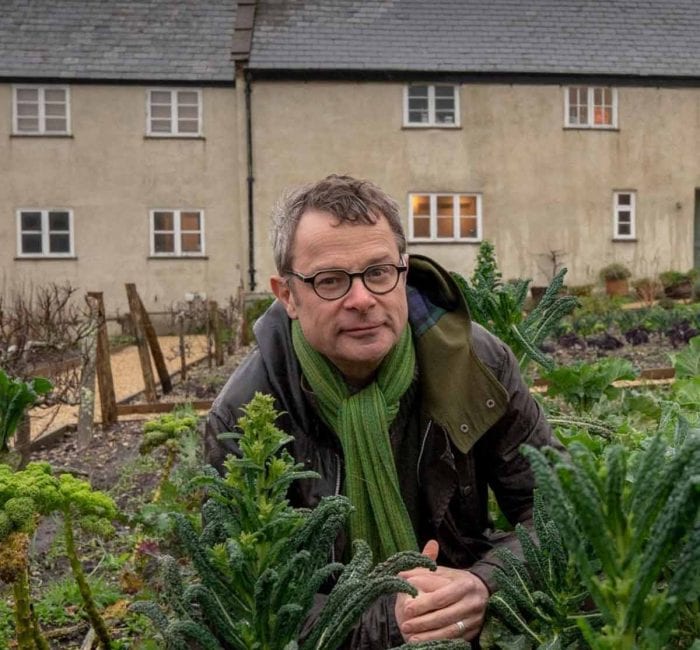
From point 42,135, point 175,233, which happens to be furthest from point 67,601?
point 42,135

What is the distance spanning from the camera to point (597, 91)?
78.2 ft

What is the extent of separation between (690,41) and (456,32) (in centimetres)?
626

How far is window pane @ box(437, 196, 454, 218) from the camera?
76.1 ft

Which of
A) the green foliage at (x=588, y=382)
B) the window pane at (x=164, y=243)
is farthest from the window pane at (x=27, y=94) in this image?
the green foliage at (x=588, y=382)

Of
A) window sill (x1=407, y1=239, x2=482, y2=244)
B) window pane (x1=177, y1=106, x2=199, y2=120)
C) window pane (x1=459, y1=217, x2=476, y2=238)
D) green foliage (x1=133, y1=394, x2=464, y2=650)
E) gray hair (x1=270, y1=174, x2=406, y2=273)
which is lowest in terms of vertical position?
green foliage (x1=133, y1=394, x2=464, y2=650)

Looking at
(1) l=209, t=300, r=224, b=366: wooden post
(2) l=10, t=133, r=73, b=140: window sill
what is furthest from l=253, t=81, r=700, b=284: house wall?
(1) l=209, t=300, r=224, b=366: wooden post

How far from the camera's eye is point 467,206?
2331 centimetres

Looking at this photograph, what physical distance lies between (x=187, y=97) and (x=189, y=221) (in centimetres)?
312

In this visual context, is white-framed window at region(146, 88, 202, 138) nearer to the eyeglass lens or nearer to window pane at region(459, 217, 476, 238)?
window pane at region(459, 217, 476, 238)

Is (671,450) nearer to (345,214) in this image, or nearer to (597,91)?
(345,214)

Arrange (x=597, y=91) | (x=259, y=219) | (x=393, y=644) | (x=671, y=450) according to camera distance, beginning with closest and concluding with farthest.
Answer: (x=671, y=450) → (x=393, y=644) → (x=259, y=219) → (x=597, y=91)

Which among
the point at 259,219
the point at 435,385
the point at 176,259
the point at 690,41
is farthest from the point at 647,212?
the point at 435,385

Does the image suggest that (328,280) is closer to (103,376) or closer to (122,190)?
(103,376)

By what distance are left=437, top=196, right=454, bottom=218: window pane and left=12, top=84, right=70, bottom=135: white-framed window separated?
9.14 meters
